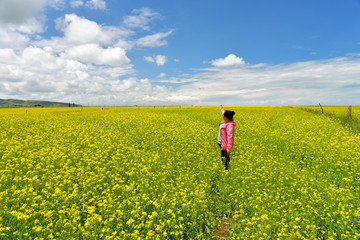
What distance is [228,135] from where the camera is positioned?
830 centimetres

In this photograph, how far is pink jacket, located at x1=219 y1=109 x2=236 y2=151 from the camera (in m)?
8.22

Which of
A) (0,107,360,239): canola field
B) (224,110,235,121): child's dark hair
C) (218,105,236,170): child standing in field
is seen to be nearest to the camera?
(0,107,360,239): canola field

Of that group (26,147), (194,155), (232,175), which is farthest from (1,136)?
(232,175)

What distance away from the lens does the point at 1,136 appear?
1277 centimetres

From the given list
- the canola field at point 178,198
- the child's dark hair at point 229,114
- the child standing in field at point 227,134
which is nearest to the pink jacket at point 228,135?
the child standing in field at point 227,134

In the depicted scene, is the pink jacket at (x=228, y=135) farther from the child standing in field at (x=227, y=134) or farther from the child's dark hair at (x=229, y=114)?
the child's dark hair at (x=229, y=114)

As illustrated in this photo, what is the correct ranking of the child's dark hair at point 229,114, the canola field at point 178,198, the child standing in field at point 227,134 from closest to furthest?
the canola field at point 178,198 < the child's dark hair at point 229,114 < the child standing in field at point 227,134

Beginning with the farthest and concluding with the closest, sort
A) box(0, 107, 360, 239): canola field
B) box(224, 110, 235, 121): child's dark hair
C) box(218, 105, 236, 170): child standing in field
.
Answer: box(218, 105, 236, 170): child standing in field → box(224, 110, 235, 121): child's dark hair → box(0, 107, 360, 239): canola field

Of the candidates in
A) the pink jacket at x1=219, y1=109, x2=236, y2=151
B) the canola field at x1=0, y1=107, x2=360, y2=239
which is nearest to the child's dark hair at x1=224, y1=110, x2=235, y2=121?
the pink jacket at x1=219, y1=109, x2=236, y2=151

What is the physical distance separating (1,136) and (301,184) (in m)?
16.8

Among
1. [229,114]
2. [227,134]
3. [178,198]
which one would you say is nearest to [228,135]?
[227,134]

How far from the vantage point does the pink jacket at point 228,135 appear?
27.0ft

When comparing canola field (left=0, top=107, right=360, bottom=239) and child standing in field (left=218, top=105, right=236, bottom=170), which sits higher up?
child standing in field (left=218, top=105, right=236, bottom=170)

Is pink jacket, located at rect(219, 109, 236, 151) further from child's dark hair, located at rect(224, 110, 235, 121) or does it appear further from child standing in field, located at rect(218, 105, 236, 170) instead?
child's dark hair, located at rect(224, 110, 235, 121)
